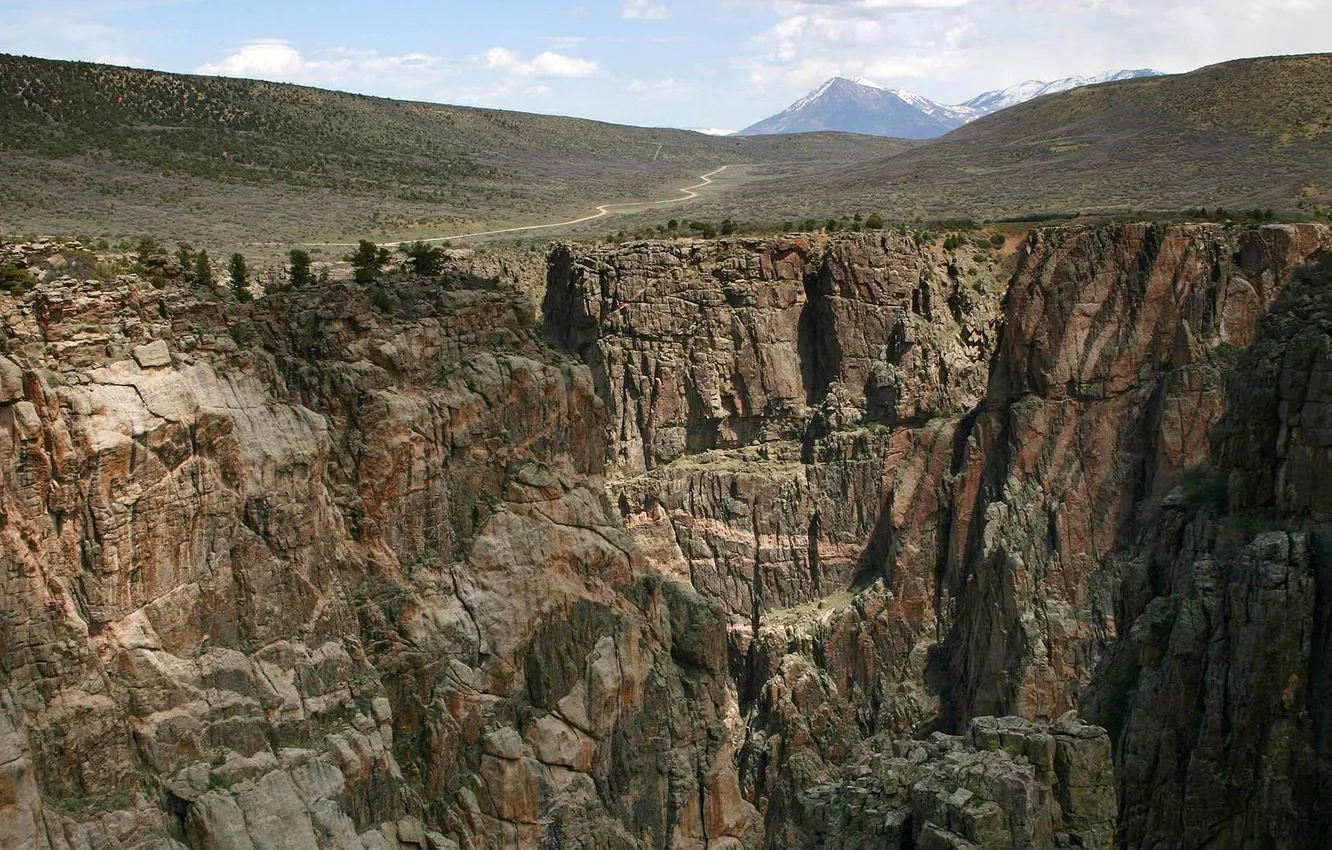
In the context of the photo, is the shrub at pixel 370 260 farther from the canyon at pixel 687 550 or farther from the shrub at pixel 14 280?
the shrub at pixel 14 280

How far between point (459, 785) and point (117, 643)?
1080cm

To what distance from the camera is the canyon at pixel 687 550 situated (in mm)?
23750

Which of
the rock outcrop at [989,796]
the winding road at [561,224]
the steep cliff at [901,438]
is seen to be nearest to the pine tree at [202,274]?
the steep cliff at [901,438]

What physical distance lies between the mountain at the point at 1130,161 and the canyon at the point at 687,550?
2079 centimetres

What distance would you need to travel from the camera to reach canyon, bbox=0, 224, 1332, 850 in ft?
77.9

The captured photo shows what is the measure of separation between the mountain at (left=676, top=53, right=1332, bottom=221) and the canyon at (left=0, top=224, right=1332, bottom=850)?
20.8 meters

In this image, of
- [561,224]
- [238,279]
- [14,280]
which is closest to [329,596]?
[14,280]

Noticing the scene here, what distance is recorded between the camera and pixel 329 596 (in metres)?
40.5

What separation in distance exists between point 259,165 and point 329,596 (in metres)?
62.4

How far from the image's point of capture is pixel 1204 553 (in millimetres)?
25438

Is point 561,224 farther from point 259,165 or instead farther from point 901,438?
point 901,438

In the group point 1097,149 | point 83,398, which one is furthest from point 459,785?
point 1097,149

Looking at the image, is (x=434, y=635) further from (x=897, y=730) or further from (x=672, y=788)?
(x=897, y=730)

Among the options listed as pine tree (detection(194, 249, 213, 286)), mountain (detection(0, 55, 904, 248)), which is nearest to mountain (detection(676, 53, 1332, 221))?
mountain (detection(0, 55, 904, 248))
